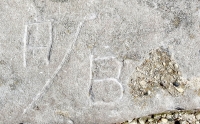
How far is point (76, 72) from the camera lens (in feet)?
6.12

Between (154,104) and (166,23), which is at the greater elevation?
(166,23)

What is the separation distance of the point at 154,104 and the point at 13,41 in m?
0.79

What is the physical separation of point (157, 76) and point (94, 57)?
332 millimetres

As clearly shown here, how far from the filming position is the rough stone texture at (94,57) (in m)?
1.83

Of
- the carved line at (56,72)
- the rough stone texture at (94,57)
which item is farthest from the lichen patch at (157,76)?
the carved line at (56,72)

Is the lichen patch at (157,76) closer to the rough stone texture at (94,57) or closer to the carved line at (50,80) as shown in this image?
the rough stone texture at (94,57)

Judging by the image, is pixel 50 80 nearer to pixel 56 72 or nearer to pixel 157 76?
pixel 56 72

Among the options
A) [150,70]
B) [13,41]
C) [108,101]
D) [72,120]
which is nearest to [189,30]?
[150,70]

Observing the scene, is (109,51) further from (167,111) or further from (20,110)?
(20,110)

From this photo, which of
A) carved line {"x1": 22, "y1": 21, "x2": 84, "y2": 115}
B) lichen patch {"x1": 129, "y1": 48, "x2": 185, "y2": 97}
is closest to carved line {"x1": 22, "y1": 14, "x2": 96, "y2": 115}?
carved line {"x1": 22, "y1": 21, "x2": 84, "y2": 115}

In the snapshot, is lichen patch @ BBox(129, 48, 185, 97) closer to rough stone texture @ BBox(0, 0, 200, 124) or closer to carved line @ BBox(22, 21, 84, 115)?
rough stone texture @ BBox(0, 0, 200, 124)

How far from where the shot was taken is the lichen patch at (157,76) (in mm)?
1839

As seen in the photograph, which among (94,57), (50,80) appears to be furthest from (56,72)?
(94,57)

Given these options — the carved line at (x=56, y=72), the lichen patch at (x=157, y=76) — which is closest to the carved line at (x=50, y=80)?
the carved line at (x=56, y=72)
